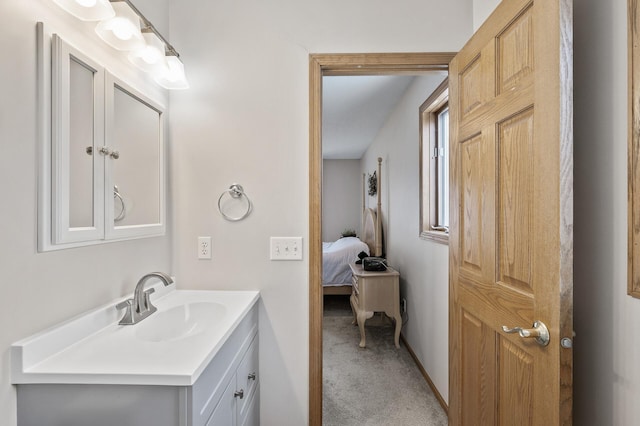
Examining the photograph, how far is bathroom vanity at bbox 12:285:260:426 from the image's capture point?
867 mm

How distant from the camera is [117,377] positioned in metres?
0.86

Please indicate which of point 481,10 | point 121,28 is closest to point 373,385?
point 481,10

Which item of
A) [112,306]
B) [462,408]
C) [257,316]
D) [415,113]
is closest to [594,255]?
→ [462,408]

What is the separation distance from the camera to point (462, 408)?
4.81ft

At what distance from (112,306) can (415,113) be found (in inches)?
102

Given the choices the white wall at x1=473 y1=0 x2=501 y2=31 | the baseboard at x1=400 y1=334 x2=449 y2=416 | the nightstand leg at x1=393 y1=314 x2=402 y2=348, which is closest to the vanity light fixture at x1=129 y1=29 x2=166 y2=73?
the white wall at x1=473 y1=0 x2=501 y2=31

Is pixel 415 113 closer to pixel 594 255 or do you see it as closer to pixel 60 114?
pixel 594 255

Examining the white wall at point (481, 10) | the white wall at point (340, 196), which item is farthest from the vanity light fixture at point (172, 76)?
the white wall at point (340, 196)

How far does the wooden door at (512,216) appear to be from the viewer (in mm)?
863

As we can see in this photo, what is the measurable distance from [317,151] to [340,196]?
545 cm

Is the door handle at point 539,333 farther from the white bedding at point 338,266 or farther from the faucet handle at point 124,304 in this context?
the white bedding at point 338,266

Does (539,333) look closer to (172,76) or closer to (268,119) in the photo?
(268,119)

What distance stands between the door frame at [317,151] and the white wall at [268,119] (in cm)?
Result: 4

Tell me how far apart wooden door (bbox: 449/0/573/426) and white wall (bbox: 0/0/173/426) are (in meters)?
1.48
